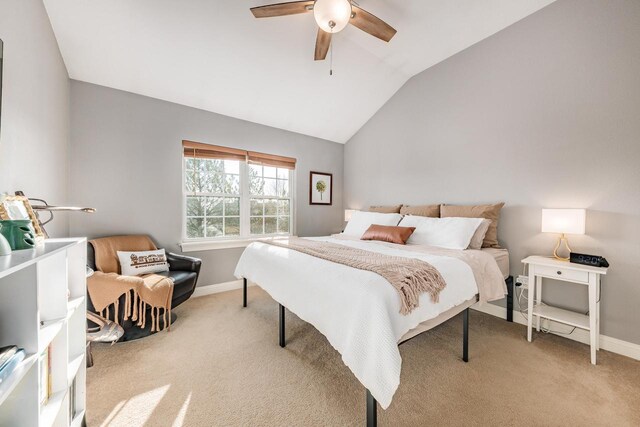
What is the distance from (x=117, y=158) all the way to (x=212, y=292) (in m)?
1.90

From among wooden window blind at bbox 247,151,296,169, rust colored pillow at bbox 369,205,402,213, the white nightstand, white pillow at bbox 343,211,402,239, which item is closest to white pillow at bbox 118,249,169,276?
wooden window blind at bbox 247,151,296,169

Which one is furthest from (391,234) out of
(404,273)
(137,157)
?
(137,157)

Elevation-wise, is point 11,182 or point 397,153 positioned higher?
point 397,153

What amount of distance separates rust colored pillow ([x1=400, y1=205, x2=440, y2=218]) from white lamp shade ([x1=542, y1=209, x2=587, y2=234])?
1046 millimetres

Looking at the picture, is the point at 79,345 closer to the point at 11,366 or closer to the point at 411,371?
the point at 11,366

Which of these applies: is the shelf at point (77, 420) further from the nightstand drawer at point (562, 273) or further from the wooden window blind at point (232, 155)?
the nightstand drawer at point (562, 273)

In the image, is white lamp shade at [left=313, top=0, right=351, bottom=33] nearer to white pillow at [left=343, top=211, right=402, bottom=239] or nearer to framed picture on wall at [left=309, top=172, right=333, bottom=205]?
white pillow at [left=343, top=211, right=402, bottom=239]

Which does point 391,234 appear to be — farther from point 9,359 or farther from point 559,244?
point 9,359

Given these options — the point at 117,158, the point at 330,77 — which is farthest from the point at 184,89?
the point at 330,77

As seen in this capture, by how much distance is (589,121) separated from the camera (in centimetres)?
215

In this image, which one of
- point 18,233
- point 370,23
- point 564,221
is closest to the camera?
point 18,233

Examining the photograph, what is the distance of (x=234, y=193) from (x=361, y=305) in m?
2.79

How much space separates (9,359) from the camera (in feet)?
2.41

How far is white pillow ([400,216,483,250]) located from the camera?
7.99ft
